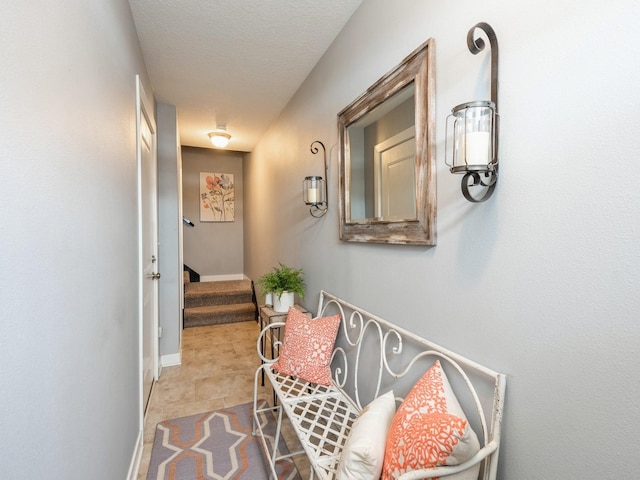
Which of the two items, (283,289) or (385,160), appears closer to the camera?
(385,160)

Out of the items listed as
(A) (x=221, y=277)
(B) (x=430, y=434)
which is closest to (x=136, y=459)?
(B) (x=430, y=434)

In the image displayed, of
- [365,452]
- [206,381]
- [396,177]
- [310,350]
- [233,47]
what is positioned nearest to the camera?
[365,452]

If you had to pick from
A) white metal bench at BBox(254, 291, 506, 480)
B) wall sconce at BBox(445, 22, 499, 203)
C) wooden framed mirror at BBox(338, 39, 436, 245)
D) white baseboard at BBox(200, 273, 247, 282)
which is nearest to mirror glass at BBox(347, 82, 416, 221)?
wooden framed mirror at BBox(338, 39, 436, 245)

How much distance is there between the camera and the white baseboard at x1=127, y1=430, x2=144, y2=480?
1.57 metres

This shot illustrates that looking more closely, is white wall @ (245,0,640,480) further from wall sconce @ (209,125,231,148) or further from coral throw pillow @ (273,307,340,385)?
wall sconce @ (209,125,231,148)

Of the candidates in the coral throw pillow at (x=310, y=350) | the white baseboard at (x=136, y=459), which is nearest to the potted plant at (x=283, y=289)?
the coral throw pillow at (x=310, y=350)

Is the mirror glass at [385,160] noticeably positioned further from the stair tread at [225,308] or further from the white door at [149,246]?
the stair tread at [225,308]

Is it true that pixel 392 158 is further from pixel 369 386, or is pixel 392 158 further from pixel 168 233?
pixel 168 233

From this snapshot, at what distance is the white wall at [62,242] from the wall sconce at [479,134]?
103cm

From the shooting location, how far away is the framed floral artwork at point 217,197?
17.2 feet

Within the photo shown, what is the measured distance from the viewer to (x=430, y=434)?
0.84 metres

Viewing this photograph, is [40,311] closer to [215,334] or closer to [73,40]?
[73,40]

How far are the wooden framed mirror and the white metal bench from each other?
0.44 meters

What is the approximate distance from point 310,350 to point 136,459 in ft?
3.56
